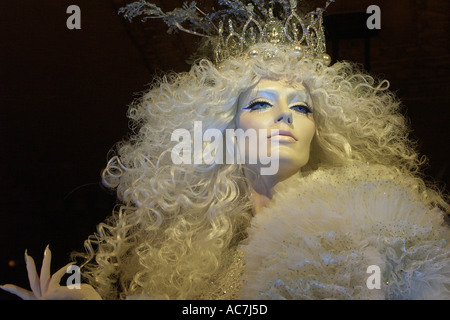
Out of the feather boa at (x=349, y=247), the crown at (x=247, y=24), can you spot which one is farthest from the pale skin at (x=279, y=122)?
the feather boa at (x=349, y=247)

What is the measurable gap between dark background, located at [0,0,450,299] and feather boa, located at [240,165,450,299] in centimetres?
83

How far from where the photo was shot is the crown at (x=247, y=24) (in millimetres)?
2209

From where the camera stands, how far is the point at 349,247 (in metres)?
1.47

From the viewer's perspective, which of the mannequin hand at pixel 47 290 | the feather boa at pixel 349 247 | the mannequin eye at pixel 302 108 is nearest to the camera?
the feather boa at pixel 349 247

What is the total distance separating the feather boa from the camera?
140 cm

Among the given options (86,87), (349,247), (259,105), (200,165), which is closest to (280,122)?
(259,105)

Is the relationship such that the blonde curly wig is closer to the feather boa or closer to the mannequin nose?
the mannequin nose

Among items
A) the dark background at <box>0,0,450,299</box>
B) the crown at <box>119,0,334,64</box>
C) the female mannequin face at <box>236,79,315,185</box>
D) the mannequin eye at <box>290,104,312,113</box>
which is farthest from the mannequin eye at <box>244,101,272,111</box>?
the dark background at <box>0,0,450,299</box>

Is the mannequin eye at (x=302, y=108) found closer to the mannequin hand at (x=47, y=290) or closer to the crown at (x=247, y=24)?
the crown at (x=247, y=24)

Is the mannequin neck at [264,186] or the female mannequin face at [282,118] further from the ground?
the female mannequin face at [282,118]

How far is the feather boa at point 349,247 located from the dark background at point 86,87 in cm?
83
